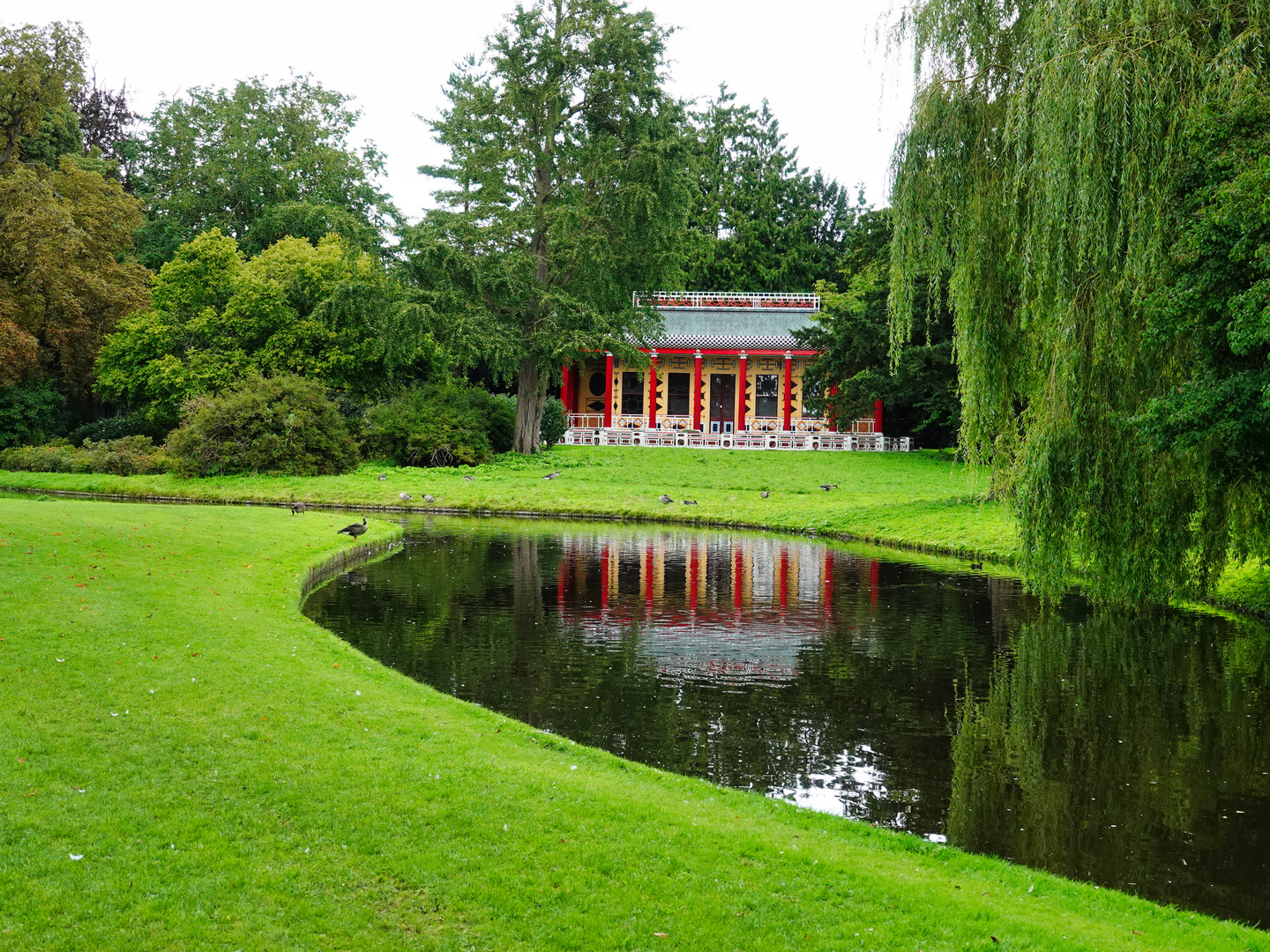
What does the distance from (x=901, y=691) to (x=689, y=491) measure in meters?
18.7

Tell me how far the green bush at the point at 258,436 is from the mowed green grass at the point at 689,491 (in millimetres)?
777

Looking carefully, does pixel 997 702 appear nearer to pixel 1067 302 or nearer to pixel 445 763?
pixel 1067 302

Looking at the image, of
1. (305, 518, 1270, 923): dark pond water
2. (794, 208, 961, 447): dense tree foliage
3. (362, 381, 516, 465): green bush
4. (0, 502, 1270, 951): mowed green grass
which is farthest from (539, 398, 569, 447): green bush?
(0, 502, 1270, 951): mowed green grass

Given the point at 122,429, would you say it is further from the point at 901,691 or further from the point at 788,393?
the point at 901,691

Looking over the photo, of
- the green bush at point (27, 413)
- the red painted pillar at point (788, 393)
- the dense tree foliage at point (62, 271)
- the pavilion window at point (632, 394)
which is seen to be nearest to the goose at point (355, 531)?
the dense tree foliage at point (62, 271)

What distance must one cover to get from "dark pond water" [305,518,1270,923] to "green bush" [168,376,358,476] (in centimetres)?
1257

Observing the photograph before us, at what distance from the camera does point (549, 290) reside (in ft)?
106

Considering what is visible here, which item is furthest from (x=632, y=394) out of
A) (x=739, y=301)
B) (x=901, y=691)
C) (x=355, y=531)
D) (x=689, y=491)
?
(x=901, y=691)

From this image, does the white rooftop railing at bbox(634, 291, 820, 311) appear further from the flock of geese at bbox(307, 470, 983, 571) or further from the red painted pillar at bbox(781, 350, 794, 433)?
the flock of geese at bbox(307, 470, 983, 571)

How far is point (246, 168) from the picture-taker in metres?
41.6

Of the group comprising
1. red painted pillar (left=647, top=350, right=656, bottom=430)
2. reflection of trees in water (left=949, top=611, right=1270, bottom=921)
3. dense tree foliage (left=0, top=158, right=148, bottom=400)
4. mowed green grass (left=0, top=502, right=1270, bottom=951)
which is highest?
dense tree foliage (left=0, top=158, right=148, bottom=400)

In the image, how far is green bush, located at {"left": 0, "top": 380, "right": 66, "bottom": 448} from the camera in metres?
33.2

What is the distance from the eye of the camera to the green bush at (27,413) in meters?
33.2

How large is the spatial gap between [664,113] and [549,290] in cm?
679
